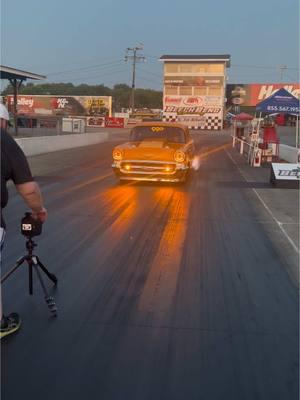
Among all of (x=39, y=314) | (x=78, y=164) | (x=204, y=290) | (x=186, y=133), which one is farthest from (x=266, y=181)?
(x=39, y=314)

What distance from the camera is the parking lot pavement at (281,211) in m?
5.95

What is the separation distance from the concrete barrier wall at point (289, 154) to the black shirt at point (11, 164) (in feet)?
47.1

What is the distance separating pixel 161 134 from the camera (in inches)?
507

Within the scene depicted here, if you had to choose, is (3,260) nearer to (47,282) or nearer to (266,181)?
(47,282)

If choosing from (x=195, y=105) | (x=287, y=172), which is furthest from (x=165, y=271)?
(x=195, y=105)

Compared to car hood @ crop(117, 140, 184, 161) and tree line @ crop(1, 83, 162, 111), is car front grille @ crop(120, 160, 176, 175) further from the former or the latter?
tree line @ crop(1, 83, 162, 111)

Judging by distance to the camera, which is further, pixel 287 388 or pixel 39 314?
pixel 39 314

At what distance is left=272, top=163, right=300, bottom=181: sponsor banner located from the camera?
39.1ft

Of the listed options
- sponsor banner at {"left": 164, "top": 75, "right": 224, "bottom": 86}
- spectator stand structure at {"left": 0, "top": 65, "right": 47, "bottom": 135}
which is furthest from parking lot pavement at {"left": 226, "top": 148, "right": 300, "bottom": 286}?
sponsor banner at {"left": 164, "top": 75, "right": 224, "bottom": 86}

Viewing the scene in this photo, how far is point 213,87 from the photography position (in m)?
55.6

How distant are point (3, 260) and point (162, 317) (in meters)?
2.30

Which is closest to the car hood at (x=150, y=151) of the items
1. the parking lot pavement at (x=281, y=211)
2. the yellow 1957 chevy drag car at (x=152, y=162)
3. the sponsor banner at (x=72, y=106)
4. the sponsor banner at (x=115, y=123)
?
the yellow 1957 chevy drag car at (x=152, y=162)

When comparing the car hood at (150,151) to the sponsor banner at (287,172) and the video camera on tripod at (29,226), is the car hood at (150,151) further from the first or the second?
the video camera on tripod at (29,226)

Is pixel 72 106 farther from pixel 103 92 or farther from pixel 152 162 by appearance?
pixel 152 162
